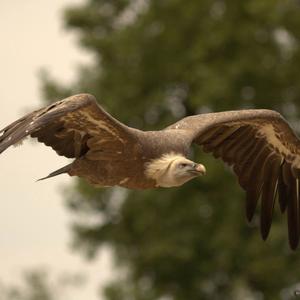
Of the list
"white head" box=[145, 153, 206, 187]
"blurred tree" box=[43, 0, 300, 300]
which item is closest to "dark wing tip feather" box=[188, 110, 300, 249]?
"white head" box=[145, 153, 206, 187]

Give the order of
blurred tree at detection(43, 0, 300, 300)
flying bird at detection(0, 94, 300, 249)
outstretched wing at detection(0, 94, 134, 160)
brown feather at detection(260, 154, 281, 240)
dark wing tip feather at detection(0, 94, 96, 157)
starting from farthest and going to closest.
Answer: blurred tree at detection(43, 0, 300, 300) → brown feather at detection(260, 154, 281, 240) → flying bird at detection(0, 94, 300, 249) → outstretched wing at detection(0, 94, 134, 160) → dark wing tip feather at detection(0, 94, 96, 157)

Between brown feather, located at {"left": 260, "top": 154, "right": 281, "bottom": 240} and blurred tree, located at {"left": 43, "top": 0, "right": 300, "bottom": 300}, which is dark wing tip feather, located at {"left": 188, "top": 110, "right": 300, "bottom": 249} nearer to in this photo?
brown feather, located at {"left": 260, "top": 154, "right": 281, "bottom": 240}

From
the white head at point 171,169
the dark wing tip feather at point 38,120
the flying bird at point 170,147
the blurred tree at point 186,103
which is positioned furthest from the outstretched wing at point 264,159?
the blurred tree at point 186,103

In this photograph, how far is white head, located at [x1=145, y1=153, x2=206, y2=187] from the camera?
56.3 ft

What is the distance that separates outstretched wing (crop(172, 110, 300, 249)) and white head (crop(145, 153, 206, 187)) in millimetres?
1369

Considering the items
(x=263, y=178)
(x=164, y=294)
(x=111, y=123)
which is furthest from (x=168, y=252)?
(x=111, y=123)

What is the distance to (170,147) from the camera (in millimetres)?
17344

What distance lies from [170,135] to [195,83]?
55.8ft

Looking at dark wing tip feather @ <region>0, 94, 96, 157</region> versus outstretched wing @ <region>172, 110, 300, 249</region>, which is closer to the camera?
dark wing tip feather @ <region>0, 94, 96, 157</region>

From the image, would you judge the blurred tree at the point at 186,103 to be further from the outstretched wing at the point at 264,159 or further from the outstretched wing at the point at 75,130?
the outstretched wing at the point at 75,130

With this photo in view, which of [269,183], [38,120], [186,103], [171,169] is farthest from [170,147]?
[186,103]

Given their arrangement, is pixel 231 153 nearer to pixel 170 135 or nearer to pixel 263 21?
pixel 170 135

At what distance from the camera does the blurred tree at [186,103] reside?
112 feet

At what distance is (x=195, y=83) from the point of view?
34469mm
